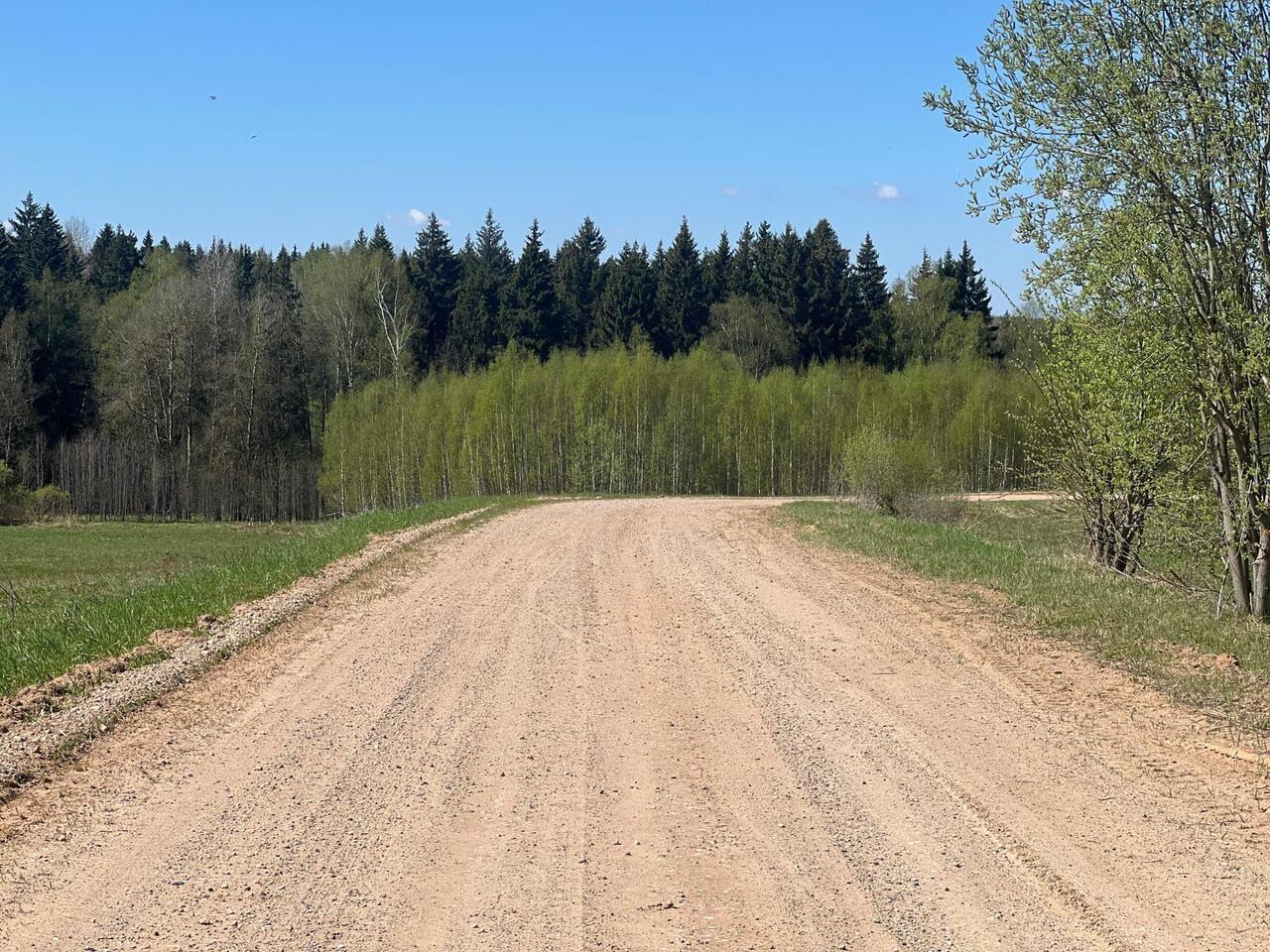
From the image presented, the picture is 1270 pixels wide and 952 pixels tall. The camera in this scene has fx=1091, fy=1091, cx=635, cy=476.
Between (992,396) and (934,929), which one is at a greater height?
(992,396)

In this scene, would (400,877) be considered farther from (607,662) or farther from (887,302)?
(887,302)

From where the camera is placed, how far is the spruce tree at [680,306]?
8206 centimetres

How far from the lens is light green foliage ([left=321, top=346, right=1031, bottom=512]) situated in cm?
6047

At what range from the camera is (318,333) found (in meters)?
79.3

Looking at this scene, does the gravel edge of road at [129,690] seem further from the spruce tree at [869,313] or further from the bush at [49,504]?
the spruce tree at [869,313]

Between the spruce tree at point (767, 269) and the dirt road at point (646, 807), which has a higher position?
the spruce tree at point (767, 269)

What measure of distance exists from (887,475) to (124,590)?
71.8 feet

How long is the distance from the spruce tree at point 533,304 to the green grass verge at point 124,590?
44.6m

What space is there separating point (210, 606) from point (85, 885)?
7.41 meters

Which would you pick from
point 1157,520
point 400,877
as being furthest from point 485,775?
point 1157,520

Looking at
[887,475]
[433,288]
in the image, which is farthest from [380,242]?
[887,475]

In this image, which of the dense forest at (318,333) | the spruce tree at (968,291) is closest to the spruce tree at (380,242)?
the dense forest at (318,333)

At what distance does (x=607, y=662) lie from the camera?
9789mm

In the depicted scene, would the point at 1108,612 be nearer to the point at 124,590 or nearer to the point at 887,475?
the point at 124,590
